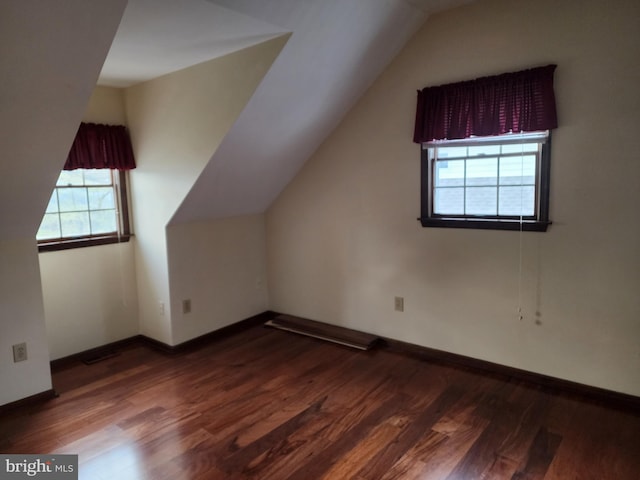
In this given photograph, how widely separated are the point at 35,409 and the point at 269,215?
2467mm

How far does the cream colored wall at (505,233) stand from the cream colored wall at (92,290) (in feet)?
5.50

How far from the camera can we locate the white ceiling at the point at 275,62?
232 cm

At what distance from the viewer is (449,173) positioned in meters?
3.23

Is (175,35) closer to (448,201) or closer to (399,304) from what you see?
(448,201)

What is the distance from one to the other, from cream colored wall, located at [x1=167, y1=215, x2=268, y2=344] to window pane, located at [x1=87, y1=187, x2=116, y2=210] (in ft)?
2.14

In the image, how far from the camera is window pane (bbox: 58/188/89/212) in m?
3.44

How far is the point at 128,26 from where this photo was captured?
2.34 metres

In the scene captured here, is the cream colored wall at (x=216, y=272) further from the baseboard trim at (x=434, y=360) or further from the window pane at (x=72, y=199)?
the window pane at (x=72, y=199)

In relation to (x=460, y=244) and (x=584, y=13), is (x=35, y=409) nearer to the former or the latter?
(x=460, y=244)

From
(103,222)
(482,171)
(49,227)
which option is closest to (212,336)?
(103,222)

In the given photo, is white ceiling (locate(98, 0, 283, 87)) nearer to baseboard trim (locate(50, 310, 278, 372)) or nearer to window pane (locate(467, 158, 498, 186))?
window pane (locate(467, 158, 498, 186))

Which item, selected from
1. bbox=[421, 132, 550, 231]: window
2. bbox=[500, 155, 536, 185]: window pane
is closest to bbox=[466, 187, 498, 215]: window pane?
bbox=[421, 132, 550, 231]: window

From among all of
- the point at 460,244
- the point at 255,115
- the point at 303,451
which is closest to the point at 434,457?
the point at 303,451

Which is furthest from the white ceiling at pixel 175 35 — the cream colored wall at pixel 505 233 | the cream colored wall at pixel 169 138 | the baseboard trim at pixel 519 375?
the baseboard trim at pixel 519 375
